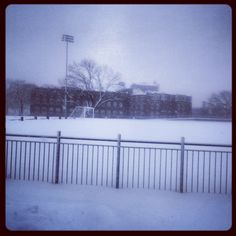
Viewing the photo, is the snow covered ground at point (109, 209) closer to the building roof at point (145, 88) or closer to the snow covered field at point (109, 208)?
the snow covered field at point (109, 208)

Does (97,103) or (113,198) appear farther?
(97,103)

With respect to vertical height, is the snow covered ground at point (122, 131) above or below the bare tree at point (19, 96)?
below

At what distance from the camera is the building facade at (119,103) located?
25625mm

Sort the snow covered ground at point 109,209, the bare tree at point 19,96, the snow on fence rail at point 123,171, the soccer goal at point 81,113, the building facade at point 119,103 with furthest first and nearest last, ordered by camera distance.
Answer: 1. the soccer goal at point 81,113
2. the building facade at point 119,103
3. the bare tree at point 19,96
4. the snow on fence rail at point 123,171
5. the snow covered ground at point 109,209

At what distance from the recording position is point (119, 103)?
86.2 ft

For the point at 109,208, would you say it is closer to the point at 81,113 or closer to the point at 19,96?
the point at 19,96

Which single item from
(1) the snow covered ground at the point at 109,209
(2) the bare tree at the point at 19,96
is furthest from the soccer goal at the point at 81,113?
(1) the snow covered ground at the point at 109,209

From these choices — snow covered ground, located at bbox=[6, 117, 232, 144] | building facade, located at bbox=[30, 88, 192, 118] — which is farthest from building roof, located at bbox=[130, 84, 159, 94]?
snow covered ground, located at bbox=[6, 117, 232, 144]

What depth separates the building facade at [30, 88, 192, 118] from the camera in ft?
84.1

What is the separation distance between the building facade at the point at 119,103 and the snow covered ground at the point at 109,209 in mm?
20457

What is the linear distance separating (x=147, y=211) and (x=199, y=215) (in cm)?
96
